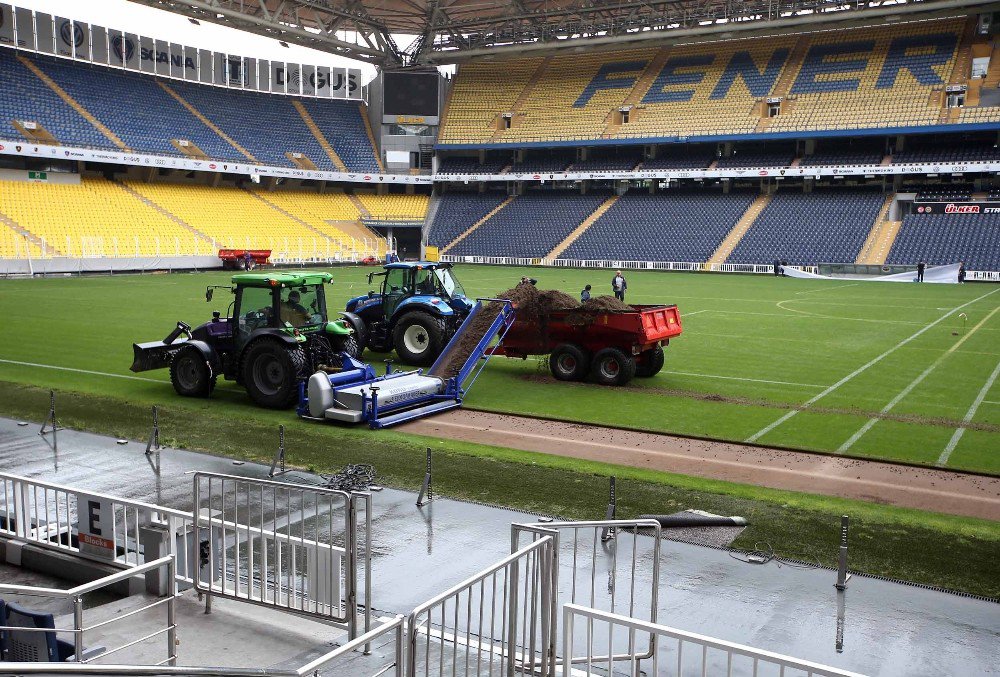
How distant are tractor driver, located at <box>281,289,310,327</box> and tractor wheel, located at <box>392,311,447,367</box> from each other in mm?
3487

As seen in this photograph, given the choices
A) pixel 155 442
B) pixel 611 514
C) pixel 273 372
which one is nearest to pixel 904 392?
pixel 611 514

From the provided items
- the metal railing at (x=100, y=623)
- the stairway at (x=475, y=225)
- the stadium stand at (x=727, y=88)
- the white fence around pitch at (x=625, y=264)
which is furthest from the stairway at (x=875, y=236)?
the metal railing at (x=100, y=623)

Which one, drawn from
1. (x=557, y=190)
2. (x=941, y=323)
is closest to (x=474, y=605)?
(x=941, y=323)

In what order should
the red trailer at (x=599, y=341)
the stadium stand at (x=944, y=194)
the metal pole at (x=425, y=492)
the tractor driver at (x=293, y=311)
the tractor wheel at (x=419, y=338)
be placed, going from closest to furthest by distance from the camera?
1. the metal pole at (x=425, y=492)
2. the tractor driver at (x=293, y=311)
3. the red trailer at (x=599, y=341)
4. the tractor wheel at (x=419, y=338)
5. the stadium stand at (x=944, y=194)

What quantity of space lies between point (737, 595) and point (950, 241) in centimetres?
4794

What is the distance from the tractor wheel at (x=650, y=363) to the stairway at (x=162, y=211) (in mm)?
41218

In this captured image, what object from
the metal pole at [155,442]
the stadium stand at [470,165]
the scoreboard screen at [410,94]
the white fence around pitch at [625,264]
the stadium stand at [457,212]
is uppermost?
the scoreboard screen at [410,94]

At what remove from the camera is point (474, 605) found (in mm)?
7285

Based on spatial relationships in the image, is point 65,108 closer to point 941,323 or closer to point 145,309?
point 145,309

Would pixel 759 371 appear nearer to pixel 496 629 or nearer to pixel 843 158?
pixel 496 629

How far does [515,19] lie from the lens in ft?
190

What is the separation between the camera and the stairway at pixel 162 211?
53034mm

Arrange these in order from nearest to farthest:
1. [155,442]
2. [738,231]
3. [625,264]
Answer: [155,442] → [738,231] → [625,264]

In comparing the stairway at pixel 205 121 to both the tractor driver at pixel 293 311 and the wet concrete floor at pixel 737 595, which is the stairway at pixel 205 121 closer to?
the tractor driver at pixel 293 311
